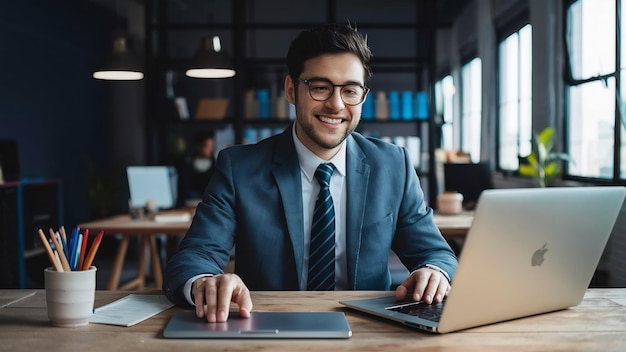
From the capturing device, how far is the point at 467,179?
5.77 metres

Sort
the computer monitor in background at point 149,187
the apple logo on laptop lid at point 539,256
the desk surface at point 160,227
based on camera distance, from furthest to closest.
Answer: the computer monitor in background at point 149,187 < the desk surface at point 160,227 < the apple logo on laptop lid at point 539,256

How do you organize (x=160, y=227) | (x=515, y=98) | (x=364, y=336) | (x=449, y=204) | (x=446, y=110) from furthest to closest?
1. (x=446, y=110)
2. (x=515, y=98)
3. (x=449, y=204)
4. (x=160, y=227)
5. (x=364, y=336)

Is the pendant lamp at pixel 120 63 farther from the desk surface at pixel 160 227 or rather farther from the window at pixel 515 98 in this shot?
the window at pixel 515 98

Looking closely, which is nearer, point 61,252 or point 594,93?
point 61,252

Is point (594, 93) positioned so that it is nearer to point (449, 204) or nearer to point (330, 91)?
point (449, 204)

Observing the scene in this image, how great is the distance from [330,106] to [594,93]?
12.0 feet

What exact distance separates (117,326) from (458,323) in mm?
647

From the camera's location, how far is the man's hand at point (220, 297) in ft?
4.25

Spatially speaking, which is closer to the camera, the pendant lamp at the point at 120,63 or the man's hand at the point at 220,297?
the man's hand at the point at 220,297

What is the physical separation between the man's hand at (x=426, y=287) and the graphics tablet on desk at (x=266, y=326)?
0.63ft

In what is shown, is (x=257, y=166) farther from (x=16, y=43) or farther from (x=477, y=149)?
(x=477, y=149)

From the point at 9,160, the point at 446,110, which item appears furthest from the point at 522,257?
the point at 446,110

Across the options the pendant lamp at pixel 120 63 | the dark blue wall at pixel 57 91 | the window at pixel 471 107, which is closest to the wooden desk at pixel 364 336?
the pendant lamp at pixel 120 63

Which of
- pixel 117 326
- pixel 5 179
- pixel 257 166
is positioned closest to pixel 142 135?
pixel 5 179
